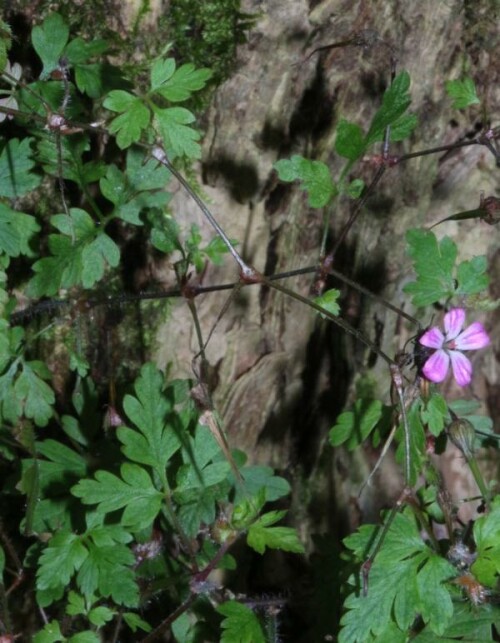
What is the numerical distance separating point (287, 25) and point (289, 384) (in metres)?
1.16

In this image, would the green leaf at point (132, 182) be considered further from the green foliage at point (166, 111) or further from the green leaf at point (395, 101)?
the green leaf at point (395, 101)

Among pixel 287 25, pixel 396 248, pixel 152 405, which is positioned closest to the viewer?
pixel 152 405

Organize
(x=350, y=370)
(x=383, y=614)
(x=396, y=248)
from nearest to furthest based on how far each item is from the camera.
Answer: (x=383, y=614)
(x=396, y=248)
(x=350, y=370)

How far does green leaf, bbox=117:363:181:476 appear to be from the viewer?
1.90 meters

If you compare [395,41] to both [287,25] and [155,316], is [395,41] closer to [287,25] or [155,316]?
[287,25]

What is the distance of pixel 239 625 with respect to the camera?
1917 millimetres

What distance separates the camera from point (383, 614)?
69.5 inches

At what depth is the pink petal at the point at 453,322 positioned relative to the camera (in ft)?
6.06

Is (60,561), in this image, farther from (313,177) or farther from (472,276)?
(472,276)

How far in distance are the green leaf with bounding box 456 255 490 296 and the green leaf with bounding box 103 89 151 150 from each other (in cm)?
88

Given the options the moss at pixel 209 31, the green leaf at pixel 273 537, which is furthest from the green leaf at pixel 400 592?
the moss at pixel 209 31

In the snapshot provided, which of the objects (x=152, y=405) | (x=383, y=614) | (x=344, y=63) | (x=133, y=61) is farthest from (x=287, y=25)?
(x=383, y=614)

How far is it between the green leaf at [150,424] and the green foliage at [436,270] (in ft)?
2.31

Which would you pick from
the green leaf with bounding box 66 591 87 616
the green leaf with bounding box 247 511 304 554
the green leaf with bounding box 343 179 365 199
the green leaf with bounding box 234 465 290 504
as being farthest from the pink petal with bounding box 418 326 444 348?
the green leaf with bounding box 66 591 87 616
